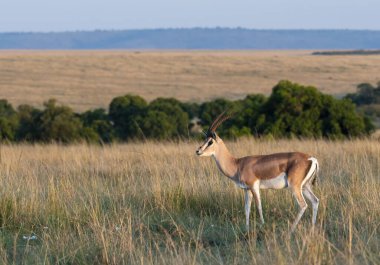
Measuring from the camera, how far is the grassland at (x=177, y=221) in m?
6.42

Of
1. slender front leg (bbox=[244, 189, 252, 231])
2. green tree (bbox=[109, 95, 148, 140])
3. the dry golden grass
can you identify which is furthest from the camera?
the dry golden grass

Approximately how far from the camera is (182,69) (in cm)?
8425

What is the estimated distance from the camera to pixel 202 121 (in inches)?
1019

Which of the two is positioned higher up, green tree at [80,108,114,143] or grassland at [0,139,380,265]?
grassland at [0,139,380,265]

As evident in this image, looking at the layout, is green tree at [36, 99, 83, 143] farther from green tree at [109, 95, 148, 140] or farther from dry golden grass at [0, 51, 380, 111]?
dry golden grass at [0, 51, 380, 111]

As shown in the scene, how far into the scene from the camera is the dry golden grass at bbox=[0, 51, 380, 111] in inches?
2140

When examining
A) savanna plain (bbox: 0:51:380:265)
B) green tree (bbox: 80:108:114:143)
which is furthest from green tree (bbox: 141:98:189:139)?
savanna plain (bbox: 0:51:380:265)

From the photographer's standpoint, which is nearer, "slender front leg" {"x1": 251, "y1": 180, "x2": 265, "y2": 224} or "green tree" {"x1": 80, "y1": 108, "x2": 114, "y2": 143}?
"slender front leg" {"x1": 251, "y1": 180, "x2": 265, "y2": 224}

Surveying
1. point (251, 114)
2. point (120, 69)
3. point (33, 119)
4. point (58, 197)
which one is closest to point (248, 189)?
point (58, 197)

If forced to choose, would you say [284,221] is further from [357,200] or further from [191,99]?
[191,99]

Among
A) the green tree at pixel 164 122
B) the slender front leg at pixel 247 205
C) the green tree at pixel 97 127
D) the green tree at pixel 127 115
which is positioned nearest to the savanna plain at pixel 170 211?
the slender front leg at pixel 247 205

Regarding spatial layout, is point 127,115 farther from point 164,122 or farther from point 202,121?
point 202,121

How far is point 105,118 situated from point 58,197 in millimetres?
16324

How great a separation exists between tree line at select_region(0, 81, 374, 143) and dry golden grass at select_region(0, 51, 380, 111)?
61.9 ft
